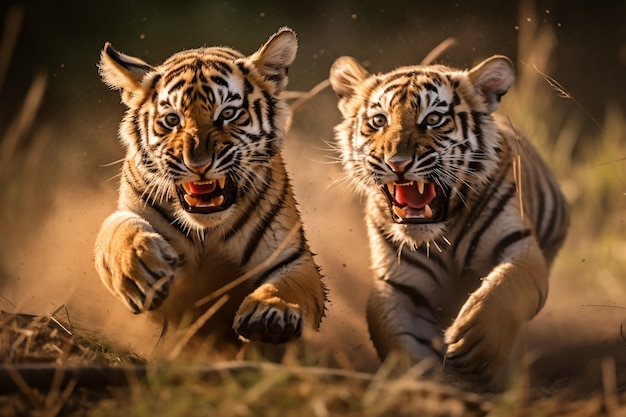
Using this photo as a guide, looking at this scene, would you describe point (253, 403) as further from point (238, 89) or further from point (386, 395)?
point (238, 89)

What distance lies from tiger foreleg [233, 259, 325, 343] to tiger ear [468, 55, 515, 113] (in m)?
1.34

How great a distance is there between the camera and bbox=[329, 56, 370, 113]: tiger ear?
17.0 ft

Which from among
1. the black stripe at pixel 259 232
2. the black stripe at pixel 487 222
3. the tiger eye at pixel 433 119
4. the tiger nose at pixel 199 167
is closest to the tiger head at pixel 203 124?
the tiger nose at pixel 199 167

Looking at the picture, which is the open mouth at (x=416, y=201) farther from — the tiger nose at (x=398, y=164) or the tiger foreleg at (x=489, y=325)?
the tiger foreleg at (x=489, y=325)

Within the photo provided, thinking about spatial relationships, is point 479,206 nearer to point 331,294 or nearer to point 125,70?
point 331,294

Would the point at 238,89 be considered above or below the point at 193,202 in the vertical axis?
above

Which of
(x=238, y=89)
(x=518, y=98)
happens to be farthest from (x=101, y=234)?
(x=518, y=98)

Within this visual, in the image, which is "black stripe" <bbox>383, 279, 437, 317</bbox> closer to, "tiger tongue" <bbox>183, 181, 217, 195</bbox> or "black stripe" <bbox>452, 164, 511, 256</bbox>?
"black stripe" <bbox>452, 164, 511, 256</bbox>

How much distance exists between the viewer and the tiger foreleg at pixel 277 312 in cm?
404

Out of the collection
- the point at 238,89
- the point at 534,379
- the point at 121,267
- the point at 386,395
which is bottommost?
the point at 534,379

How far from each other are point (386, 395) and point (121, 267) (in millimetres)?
1402

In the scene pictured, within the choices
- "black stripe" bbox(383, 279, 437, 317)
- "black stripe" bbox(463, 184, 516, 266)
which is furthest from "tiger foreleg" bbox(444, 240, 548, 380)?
"black stripe" bbox(383, 279, 437, 317)

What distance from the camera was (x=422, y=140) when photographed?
4684 millimetres

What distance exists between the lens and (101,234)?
4.48m
